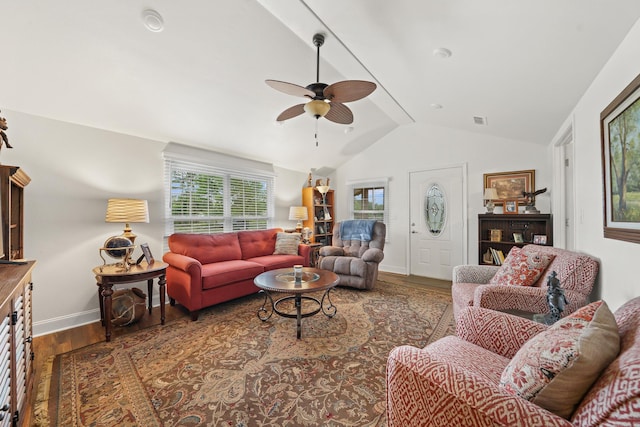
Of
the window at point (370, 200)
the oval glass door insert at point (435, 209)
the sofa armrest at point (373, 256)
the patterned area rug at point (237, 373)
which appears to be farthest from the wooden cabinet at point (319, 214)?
the patterned area rug at point (237, 373)

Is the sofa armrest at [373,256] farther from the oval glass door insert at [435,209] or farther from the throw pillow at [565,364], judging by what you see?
the throw pillow at [565,364]

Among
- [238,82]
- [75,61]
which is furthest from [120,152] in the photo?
[238,82]

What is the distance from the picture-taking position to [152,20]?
197 centimetres

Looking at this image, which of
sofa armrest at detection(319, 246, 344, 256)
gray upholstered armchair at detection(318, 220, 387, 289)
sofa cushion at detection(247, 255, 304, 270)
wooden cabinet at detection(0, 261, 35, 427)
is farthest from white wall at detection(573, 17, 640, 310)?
sofa cushion at detection(247, 255, 304, 270)

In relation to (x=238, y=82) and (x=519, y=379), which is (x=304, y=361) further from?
(x=238, y=82)

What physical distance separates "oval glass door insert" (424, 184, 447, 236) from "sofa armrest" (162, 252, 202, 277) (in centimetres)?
380

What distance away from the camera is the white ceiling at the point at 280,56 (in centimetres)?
165

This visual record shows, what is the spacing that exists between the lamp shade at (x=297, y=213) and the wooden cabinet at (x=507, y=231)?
9.55ft

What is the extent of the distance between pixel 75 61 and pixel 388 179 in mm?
4557

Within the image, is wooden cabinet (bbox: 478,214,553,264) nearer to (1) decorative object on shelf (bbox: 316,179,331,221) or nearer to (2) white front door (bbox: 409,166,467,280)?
(2) white front door (bbox: 409,166,467,280)

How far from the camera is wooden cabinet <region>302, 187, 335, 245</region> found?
17.6 feet

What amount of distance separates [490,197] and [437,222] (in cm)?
104

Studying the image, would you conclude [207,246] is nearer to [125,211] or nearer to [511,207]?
[125,211]

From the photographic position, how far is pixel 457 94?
111 inches
